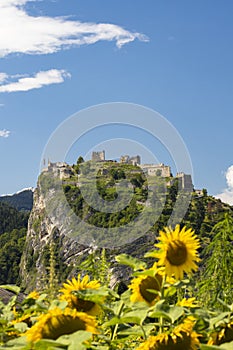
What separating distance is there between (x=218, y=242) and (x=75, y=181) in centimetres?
8199

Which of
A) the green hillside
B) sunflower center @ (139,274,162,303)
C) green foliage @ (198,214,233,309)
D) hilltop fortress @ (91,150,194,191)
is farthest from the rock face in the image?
sunflower center @ (139,274,162,303)

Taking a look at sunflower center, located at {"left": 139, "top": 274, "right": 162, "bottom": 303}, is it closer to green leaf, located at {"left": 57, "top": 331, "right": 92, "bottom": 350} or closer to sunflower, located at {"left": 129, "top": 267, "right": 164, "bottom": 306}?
sunflower, located at {"left": 129, "top": 267, "right": 164, "bottom": 306}

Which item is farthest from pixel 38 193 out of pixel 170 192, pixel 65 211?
pixel 170 192

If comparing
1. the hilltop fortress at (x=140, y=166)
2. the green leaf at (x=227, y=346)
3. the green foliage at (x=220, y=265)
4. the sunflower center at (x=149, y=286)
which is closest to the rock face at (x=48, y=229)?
the hilltop fortress at (x=140, y=166)

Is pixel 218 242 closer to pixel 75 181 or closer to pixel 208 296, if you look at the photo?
pixel 208 296

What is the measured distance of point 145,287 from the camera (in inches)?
58.9

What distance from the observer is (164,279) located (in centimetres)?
141

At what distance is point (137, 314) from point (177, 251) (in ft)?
0.73

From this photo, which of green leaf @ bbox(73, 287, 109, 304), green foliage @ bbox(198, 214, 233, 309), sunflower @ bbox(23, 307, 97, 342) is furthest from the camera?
green foliage @ bbox(198, 214, 233, 309)

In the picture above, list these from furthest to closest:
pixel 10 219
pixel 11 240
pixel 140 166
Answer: pixel 10 219 < pixel 11 240 < pixel 140 166

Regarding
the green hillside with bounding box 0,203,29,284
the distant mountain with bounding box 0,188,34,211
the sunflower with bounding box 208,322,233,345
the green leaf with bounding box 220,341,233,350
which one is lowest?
the green leaf with bounding box 220,341,233,350

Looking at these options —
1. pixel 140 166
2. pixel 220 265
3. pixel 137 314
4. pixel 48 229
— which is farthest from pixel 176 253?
pixel 48 229

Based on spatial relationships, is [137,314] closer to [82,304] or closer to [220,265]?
[82,304]

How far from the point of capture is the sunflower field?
1210 millimetres
